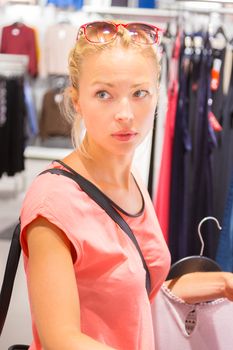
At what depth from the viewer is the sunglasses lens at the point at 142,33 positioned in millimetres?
776

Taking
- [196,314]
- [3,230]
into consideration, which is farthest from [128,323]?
[3,230]

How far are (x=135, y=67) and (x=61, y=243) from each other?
0.28 m

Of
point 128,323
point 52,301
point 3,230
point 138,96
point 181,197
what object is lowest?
point 3,230

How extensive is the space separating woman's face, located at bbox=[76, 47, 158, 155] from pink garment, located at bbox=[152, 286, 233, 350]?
0.49 metres

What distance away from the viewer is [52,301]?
2.15 feet

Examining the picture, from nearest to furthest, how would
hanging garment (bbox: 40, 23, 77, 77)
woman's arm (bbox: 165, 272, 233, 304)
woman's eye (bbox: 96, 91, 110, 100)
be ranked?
woman's eye (bbox: 96, 91, 110, 100), woman's arm (bbox: 165, 272, 233, 304), hanging garment (bbox: 40, 23, 77, 77)

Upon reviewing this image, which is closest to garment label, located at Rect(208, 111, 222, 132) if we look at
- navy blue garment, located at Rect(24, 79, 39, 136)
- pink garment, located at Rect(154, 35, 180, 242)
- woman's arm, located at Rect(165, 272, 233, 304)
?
pink garment, located at Rect(154, 35, 180, 242)

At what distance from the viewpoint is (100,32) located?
2.51 feet

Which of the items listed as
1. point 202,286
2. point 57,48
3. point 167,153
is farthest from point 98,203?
point 57,48

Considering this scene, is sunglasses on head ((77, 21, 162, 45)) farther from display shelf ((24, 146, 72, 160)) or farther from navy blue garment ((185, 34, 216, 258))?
display shelf ((24, 146, 72, 160))

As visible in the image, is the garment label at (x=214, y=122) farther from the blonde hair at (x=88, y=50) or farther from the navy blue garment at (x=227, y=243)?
the blonde hair at (x=88, y=50)

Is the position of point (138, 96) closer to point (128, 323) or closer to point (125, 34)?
point (125, 34)

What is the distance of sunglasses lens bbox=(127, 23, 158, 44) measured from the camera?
2.55 feet

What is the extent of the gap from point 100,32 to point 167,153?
1.34 m
